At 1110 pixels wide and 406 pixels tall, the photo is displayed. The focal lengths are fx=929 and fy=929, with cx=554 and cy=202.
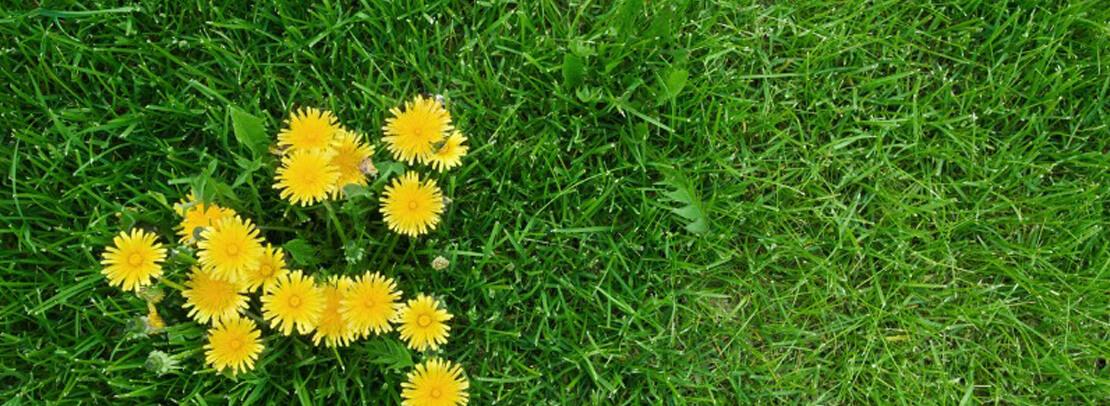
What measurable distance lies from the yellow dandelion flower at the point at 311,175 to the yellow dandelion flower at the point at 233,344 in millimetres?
314

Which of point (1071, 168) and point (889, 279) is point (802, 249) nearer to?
point (889, 279)

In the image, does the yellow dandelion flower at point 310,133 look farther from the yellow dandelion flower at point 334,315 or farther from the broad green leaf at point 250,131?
the yellow dandelion flower at point 334,315

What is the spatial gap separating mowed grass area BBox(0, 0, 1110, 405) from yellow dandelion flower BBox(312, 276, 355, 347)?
7.1 inches

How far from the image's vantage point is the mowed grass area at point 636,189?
2352mm

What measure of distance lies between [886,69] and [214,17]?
1861 mm

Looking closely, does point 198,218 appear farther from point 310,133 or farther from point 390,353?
point 390,353

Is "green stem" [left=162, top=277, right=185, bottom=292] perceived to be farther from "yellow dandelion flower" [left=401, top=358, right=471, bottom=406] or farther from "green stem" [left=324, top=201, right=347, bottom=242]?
"yellow dandelion flower" [left=401, top=358, right=471, bottom=406]

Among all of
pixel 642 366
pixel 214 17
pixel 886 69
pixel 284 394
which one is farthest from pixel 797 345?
pixel 214 17

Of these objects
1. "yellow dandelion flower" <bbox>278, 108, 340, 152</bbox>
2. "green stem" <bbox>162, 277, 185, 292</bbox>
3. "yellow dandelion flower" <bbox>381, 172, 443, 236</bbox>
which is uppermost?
"yellow dandelion flower" <bbox>278, 108, 340, 152</bbox>

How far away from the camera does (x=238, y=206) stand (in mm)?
2262

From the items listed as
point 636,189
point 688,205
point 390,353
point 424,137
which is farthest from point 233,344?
point 688,205

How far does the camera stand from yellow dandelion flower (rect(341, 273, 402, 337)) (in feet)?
6.73

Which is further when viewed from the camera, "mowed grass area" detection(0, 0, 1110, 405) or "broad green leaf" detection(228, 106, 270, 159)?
"mowed grass area" detection(0, 0, 1110, 405)

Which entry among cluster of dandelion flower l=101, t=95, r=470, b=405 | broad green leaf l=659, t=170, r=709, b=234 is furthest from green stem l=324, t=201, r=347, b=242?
broad green leaf l=659, t=170, r=709, b=234
